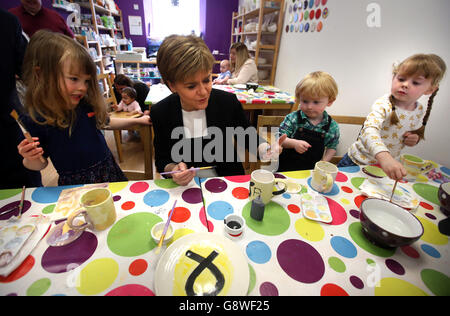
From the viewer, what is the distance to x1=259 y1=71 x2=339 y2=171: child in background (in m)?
1.25

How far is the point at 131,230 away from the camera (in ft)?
2.17

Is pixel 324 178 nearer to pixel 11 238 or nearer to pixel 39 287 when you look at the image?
pixel 39 287

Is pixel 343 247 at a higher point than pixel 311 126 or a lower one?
lower

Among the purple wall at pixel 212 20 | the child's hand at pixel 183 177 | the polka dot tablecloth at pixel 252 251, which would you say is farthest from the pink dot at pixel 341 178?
the purple wall at pixel 212 20

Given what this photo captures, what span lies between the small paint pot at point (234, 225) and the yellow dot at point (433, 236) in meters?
0.63

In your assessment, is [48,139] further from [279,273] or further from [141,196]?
[279,273]

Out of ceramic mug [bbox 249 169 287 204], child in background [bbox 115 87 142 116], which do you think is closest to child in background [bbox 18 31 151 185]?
ceramic mug [bbox 249 169 287 204]

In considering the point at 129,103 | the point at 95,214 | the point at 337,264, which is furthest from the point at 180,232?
the point at 129,103

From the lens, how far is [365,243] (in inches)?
25.9

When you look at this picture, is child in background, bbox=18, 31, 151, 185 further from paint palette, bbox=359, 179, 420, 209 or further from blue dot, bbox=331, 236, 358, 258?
paint palette, bbox=359, 179, 420, 209

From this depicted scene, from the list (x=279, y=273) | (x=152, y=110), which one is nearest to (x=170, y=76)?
(x=152, y=110)

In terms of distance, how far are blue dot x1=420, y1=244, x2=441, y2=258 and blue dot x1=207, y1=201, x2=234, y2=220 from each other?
0.63 meters

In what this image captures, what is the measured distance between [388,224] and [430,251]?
122 millimetres
